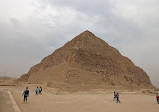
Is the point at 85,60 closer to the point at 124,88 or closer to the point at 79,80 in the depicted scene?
the point at 79,80

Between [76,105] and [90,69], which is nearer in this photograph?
[76,105]

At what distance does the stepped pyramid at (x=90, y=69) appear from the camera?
87.8ft

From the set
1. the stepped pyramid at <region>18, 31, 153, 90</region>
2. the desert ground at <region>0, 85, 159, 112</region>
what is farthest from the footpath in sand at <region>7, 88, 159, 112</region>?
the stepped pyramid at <region>18, 31, 153, 90</region>

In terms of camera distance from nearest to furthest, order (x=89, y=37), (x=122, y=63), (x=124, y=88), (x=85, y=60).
Answer: (x=124, y=88)
(x=85, y=60)
(x=122, y=63)
(x=89, y=37)

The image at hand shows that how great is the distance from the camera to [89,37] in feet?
138

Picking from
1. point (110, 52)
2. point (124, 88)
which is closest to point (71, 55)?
point (124, 88)

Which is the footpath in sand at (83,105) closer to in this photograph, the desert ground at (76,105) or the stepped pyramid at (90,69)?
the desert ground at (76,105)

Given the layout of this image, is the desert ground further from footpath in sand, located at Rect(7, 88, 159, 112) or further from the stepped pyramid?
the stepped pyramid

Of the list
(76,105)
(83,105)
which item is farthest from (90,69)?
(76,105)

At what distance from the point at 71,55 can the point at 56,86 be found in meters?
7.25

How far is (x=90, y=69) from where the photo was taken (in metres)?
30.5

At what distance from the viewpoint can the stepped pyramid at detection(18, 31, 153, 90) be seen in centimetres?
2677

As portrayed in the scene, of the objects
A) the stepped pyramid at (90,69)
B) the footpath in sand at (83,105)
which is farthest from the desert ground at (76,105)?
the stepped pyramid at (90,69)

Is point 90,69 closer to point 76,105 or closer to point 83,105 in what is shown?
point 83,105
